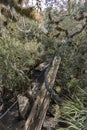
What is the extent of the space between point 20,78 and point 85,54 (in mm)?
2334

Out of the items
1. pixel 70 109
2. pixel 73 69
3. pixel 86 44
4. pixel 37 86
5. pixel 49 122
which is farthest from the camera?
pixel 86 44

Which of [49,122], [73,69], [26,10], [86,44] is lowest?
[49,122]

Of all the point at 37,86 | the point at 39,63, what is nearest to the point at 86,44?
the point at 39,63

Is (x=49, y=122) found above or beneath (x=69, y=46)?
beneath

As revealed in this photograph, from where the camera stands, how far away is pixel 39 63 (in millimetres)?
9398

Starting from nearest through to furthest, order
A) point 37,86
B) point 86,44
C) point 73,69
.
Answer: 1. point 37,86
2. point 73,69
3. point 86,44

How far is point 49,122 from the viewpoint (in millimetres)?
6453

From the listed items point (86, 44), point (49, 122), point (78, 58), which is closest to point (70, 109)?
point (49, 122)

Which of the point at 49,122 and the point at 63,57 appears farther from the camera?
the point at 63,57

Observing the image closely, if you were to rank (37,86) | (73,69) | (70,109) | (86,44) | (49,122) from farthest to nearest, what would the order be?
(86,44), (73,69), (37,86), (49,122), (70,109)

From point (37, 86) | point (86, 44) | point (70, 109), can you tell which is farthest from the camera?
point (86, 44)

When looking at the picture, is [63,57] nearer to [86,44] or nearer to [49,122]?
[86,44]

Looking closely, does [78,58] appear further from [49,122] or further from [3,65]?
[49,122]

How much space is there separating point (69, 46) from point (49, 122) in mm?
3469
